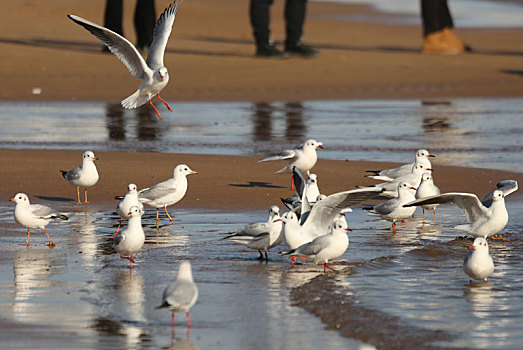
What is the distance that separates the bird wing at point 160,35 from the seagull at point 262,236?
4.74m

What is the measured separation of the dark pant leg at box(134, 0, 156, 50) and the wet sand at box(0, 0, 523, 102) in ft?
3.28

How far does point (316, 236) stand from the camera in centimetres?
1062

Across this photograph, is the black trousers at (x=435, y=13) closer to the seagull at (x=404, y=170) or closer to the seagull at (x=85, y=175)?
the seagull at (x=404, y=170)

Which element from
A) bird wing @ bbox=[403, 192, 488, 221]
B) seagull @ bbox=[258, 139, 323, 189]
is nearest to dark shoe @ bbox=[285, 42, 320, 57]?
seagull @ bbox=[258, 139, 323, 189]

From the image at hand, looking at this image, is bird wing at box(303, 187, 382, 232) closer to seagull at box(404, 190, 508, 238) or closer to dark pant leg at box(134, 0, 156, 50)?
seagull at box(404, 190, 508, 238)

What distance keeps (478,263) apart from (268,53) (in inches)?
1120

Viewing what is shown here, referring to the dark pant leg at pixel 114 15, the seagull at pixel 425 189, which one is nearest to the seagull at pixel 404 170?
the seagull at pixel 425 189

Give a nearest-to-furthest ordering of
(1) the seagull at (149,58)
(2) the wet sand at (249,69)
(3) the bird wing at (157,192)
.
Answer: (3) the bird wing at (157,192) < (1) the seagull at (149,58) < (2) the wet sand at (249,69)

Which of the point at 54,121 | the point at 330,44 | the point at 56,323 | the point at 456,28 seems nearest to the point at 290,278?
the point at 56,323

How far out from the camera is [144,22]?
35281mm

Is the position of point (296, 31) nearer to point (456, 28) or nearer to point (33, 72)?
point (33, 72)

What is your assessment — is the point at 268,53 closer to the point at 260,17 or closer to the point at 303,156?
the point at 260,17

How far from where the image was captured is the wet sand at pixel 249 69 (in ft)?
98.6

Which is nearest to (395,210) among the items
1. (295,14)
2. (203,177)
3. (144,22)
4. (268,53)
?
(203,177)
